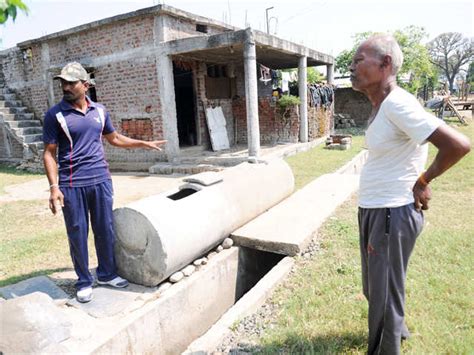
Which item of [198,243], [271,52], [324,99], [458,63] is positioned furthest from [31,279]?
[458,63]

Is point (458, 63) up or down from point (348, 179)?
up

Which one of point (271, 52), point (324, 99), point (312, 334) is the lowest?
point (312, 334)

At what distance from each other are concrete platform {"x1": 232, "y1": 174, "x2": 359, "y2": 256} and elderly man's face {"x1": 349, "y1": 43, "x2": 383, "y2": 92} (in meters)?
2.12

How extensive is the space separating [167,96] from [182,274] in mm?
6763

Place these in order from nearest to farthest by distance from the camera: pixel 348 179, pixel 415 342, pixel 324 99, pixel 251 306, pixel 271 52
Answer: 1. pixel 415 342
2. pixel 251 306
3. pixel 348 179
4. pixel 271 52
5. pixel 324 99

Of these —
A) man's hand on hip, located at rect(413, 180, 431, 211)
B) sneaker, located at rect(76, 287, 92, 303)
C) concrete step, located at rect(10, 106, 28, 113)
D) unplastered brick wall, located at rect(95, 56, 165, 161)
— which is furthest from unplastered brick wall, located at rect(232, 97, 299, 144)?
man's hand on hip, located at rect(413, 180, 431, 211)

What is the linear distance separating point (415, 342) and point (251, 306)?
1.22 m

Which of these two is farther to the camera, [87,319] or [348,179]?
[348,179]

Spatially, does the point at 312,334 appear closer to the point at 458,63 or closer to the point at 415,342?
the point at 415,342

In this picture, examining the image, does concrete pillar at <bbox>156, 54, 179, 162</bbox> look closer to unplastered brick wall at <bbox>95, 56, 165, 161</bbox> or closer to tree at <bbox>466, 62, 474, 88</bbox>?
unplastered brick wall at <bbox>95, 56, 165, 161</bbox>

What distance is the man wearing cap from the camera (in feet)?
9.53

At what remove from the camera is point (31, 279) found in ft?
11.6

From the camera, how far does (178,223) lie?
3418 millimetres

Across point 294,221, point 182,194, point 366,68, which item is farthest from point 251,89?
point 366,68
